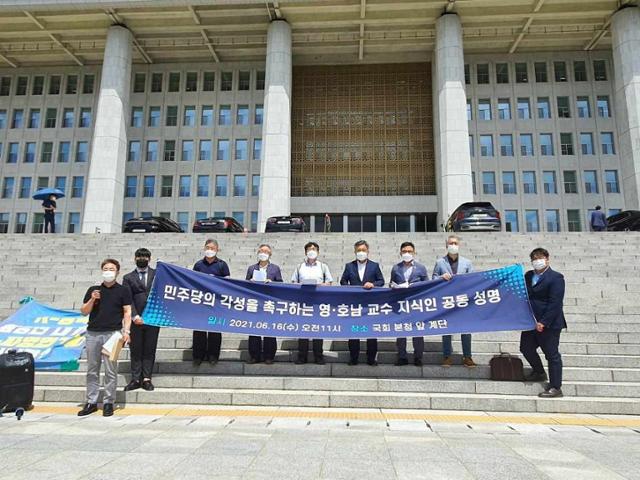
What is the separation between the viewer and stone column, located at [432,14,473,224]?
29.5 m

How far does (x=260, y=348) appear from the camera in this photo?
7.47m

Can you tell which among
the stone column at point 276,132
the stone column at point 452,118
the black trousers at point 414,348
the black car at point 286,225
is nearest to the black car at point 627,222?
the stone column at point 452,118

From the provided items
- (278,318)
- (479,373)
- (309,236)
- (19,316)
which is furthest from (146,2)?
(479,373)

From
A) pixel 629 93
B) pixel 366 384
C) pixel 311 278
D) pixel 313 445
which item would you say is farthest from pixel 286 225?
pixel 629 93

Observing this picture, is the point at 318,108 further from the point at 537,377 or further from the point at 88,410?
the point at 88,410

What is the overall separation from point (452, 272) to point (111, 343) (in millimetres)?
5398

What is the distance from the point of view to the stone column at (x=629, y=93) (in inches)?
1126

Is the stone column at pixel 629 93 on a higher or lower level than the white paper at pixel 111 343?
higher

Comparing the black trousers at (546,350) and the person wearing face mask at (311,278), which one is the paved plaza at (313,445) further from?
the person wearing face mask at (311,278)

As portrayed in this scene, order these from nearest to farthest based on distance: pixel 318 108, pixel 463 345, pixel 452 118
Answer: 1. pixel 463 345
2. pixel 452 118
3. pixel 318 108

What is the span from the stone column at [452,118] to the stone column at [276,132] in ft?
34.2

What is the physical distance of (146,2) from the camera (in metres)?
30.1

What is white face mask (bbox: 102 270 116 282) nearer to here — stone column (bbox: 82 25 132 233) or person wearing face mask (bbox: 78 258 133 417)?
person wearing face mask (bbox: 78 258 133 417)

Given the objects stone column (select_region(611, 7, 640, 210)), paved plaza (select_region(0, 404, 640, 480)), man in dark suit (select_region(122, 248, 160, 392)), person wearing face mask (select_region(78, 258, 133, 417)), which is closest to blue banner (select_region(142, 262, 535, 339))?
man in dark suit (select_region(122, 248, 160, 392))
